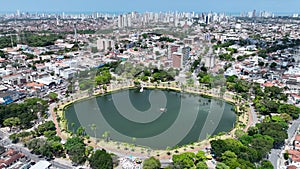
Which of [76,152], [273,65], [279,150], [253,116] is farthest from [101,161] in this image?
[273,65]

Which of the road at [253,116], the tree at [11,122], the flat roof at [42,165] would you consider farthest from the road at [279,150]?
the tree at [11,122]

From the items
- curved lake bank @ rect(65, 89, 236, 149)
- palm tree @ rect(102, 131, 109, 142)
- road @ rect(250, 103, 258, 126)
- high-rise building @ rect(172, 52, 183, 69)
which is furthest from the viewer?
high-rise building @ rect(172, 52, 183, 69)

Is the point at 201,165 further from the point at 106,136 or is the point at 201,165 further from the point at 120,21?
the point at 120,21

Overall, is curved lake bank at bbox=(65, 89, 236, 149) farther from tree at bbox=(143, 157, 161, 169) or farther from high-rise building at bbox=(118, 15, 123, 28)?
high-rise building at bbox=(118, 15, 123, 28)

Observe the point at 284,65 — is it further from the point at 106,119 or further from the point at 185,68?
the point at 106,119

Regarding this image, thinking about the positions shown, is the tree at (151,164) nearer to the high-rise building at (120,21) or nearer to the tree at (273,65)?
the tree at (273,65)

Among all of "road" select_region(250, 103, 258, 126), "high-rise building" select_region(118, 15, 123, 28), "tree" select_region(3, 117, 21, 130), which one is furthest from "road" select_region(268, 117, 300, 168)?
"high-rise building" select_region(118, 15, 123, 28)

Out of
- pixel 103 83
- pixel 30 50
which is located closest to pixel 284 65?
pixel 103 83

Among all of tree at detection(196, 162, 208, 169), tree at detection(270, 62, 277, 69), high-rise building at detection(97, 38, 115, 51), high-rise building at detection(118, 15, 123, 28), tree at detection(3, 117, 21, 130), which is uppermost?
high-rise building at detection(118, 15, 123, 28)

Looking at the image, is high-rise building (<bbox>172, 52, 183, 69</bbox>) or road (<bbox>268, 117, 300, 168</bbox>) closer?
road (<bbox>268, 117, 300, 168</bbox>)
